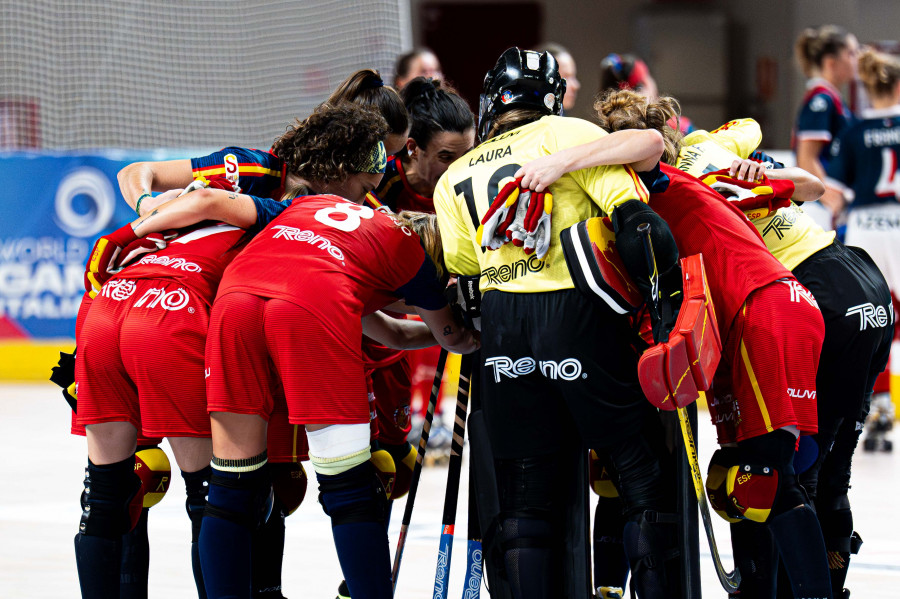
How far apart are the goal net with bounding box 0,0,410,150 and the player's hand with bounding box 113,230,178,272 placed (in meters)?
7.13

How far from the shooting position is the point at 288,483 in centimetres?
331

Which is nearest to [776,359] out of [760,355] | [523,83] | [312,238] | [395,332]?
[760,355]

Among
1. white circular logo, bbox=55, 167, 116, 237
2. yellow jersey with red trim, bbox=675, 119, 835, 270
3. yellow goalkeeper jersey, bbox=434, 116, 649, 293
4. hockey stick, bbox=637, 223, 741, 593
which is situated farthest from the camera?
white circular logo, bbox=55, 167, 116, 237

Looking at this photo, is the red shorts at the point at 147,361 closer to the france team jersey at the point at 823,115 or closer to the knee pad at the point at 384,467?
the knee pad at the point at 384,467

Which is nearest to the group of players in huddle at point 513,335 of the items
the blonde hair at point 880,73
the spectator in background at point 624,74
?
the spectator in background at point 624,74

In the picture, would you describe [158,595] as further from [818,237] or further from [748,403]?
[818,237]

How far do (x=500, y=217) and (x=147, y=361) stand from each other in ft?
3.26

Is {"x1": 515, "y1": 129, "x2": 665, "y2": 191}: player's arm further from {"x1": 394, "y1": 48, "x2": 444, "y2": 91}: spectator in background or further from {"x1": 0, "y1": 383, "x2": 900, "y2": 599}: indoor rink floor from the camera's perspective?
{"x1": 394, "y1": 48, "x2": 444, "y2": 91}: spectator in background

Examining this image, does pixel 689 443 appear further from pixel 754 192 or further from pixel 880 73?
pixel 880 73

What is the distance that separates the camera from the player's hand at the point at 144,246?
2940mm

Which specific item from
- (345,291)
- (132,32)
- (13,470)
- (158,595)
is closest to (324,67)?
(132,32)

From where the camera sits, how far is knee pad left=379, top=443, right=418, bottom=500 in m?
3.57

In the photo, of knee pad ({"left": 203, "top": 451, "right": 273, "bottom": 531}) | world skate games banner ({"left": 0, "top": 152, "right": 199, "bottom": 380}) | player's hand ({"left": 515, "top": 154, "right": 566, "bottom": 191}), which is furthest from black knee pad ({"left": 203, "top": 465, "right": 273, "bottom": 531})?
world skate games banner ({"left": 0, "top": 152, "right": 199, "bottom": 380})

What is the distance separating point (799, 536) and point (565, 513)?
61 centimetres
